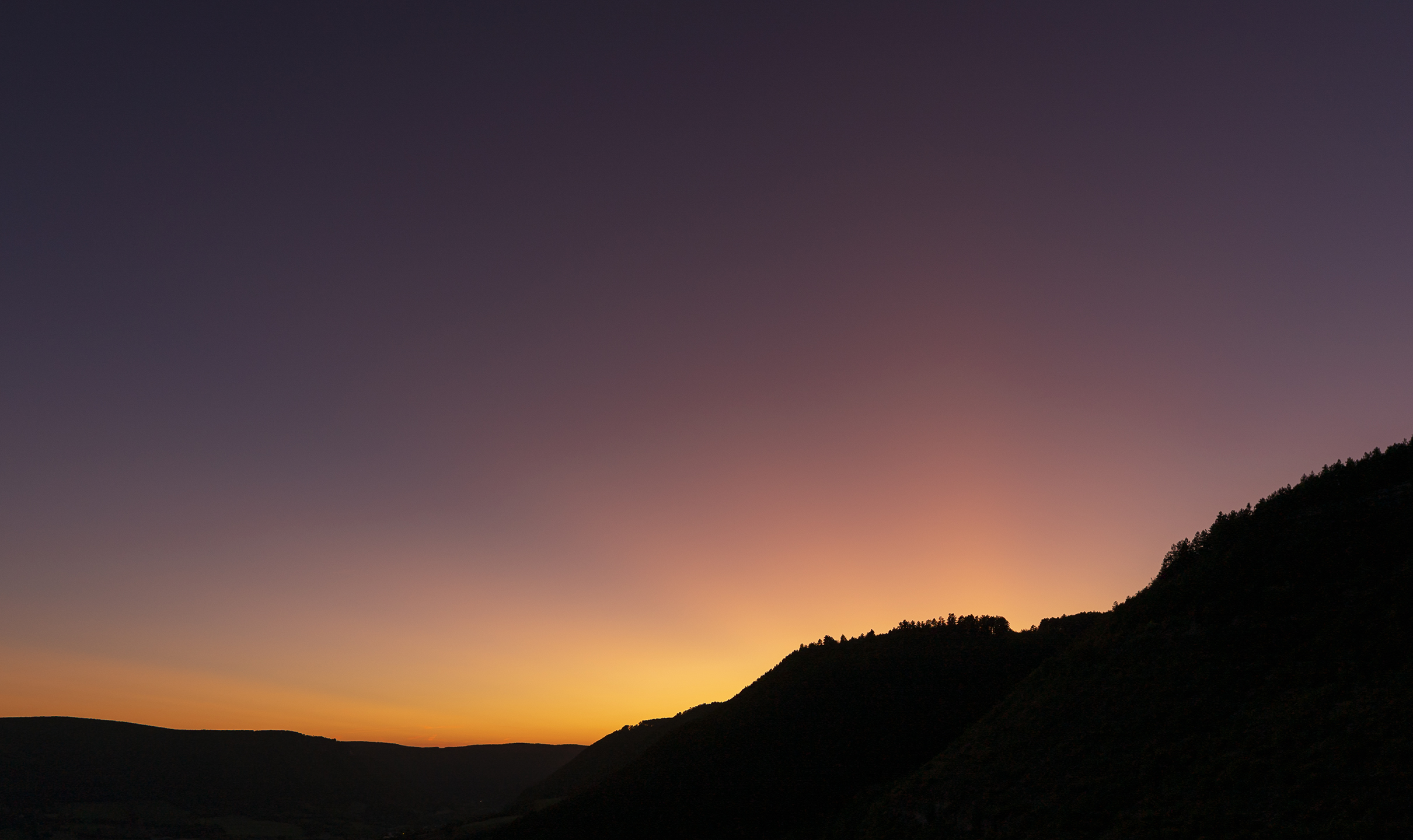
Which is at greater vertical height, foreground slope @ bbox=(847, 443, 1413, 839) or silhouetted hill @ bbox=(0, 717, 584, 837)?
foreground slope @ bbox=(847, 443, 1413, 839)

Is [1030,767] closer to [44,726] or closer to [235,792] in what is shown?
[235,792]

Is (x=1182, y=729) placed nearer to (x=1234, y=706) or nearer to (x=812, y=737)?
(x=1234, y=706)

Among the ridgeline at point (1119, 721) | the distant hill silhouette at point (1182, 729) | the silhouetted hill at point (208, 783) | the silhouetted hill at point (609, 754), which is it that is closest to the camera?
the distant hill silhouette at point (1182, 729)

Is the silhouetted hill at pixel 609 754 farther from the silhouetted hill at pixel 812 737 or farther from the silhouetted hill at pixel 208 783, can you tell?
the silhouetted hill at pixel 812 737

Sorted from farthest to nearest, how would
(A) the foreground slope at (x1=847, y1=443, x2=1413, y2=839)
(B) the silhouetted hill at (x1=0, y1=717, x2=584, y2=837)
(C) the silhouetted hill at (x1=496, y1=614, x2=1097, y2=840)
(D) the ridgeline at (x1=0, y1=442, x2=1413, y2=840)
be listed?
(B) the silhouetted hill at (x1=0, y1=717, x2=584, y2=837) < (C) the silhouetted hill at (x1=496, y1=614, x2=1097, y2=840) < (D) the ridgeline at (x1=0, y1=442, x2=1413, y2=840) < (A) the foreground slope at (x1=847, y1=443, x2=1413, y2=839)

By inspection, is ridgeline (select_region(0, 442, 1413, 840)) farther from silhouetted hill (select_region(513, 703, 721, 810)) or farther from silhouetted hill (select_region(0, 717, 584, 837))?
silhouetted hill (select_region(0, 717, 584, 837))

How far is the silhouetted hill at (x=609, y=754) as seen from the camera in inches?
3957

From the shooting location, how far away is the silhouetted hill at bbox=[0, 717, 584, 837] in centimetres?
11512

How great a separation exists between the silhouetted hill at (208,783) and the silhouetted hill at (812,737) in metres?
91.6

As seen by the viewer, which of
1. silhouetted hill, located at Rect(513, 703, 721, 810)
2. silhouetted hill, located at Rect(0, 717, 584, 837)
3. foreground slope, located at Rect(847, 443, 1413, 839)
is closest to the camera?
foreground slope, located at Rect(847, 443, 1413, 839)

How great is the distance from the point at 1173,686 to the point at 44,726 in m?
→ 214

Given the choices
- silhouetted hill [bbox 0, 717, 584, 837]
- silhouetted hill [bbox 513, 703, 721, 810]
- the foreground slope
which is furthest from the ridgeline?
silhouetted hill [bbox 0, 717, 584, 837]

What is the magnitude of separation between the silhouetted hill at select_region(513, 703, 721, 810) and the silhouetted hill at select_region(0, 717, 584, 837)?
25978 millimetres

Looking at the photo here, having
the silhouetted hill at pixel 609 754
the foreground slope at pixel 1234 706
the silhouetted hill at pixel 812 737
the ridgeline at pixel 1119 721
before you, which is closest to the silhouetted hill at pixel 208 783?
the silhouetted hill at pixel 609 754
